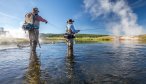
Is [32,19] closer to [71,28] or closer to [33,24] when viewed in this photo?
[33,24]

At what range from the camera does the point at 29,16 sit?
19.1 metres

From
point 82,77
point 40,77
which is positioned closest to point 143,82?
point 82,77

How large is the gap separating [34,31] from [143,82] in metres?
11.5

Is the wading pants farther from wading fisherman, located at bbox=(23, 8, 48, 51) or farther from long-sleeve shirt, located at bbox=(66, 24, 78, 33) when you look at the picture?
long-sleeve shirt, located at bbox=(66, 24, 78, 33)

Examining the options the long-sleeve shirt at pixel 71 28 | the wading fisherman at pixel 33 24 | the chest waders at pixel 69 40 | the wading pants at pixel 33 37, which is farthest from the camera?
the chest waders at pixel 69 40

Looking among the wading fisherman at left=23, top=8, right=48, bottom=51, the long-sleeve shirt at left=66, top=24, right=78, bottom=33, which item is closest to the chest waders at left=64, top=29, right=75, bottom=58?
the long-sleeve shirt at left=66, top=24, right=78, bottom=33

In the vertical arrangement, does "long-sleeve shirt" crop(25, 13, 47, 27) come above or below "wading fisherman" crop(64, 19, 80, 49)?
above

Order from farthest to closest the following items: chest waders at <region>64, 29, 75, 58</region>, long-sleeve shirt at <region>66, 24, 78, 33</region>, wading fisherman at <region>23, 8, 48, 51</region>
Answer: chest waders at <region>64, 29, 75, 58</region> < long-sleeve shirt at <region>66, 24, 78, 33</region> < wading fisherman at <region>23, 8, 48, 51</region>

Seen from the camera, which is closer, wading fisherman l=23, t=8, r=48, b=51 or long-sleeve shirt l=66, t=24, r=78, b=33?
wading fisherman l=23, t=8, r=48, b=51

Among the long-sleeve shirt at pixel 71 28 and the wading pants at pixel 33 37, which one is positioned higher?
the long-sleeve shirt at pixel 71 28

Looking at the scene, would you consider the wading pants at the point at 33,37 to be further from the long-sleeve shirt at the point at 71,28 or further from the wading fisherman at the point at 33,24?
the long-sleeve shirt at the point at 71,28

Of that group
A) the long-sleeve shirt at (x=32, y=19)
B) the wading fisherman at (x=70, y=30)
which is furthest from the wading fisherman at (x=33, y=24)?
the wading fisherman at (x=70, y=30)

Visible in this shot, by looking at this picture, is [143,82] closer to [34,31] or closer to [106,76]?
[106,76]

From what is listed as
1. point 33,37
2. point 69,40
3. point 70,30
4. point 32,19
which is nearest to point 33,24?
point 32,19
